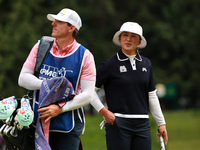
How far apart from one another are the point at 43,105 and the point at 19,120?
27cm

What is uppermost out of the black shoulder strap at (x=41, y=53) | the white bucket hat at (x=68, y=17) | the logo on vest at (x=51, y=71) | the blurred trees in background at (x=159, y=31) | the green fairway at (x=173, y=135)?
the blurred trees in background at (x=159, y=31)

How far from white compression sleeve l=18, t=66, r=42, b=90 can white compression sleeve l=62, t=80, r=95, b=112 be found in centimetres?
32

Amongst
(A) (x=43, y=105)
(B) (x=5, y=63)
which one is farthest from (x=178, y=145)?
(B) (x=5, y=63)

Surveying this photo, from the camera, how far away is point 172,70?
44281 mm

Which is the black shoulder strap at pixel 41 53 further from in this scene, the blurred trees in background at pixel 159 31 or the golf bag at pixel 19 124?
the blurred trees in background at pixel 159 31

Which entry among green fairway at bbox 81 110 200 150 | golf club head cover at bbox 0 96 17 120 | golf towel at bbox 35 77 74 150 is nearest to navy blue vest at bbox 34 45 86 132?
golf towel at bbox 35 77 74 150

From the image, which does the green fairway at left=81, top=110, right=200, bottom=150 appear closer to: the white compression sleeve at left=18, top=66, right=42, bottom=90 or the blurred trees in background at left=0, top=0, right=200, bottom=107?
the white compression sleeve at left=18, top=66, right=42, bottom=90

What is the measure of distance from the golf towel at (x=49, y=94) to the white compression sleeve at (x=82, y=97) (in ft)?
0.23

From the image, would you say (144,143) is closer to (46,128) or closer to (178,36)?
(46,128)

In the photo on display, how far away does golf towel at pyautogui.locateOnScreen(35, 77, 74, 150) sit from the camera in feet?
13.7

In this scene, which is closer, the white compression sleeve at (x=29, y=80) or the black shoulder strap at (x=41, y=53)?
the white compression sleeve at (x=29, y=80)

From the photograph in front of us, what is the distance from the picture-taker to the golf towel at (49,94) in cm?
418

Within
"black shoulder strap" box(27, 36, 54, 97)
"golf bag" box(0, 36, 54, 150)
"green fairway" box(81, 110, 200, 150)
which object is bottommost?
"green fairway" box(81, 110, 200, 150)

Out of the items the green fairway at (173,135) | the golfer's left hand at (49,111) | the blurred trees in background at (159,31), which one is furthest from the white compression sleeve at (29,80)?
the blurred trees in background at (159,31)
